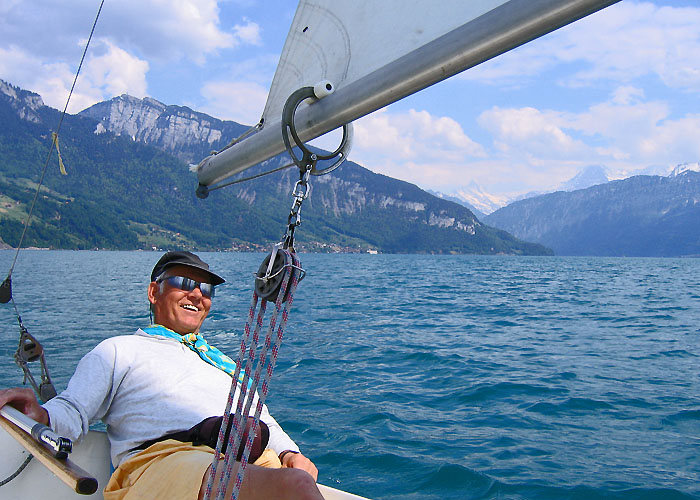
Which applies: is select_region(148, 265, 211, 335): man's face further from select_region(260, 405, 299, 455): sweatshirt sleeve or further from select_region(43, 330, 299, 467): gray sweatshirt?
select_region(260, 405, 299, 455): sweatshirt sleeve

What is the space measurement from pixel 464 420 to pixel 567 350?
624 centimetres

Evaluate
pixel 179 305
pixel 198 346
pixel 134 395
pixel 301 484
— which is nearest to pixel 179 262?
pixel 179 305

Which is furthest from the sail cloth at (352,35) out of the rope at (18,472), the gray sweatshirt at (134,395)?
the rope at (18,472)

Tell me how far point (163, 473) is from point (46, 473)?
1.43 m

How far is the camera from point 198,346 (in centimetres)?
315

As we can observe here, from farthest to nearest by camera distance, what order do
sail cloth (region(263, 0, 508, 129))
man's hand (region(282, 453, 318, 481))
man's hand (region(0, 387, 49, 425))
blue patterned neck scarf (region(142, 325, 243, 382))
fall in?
blue patterned neck scarf (region(142, 325, 243, 382)) → man's hand (region(282, 453, 318, 481)) → man's hand (region(0, 387, 49, 425)) → sail cloth (region(263, 0, 508, 129))

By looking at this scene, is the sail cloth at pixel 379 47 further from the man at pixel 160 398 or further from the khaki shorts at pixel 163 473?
the khaki shorts at pixel 163 473

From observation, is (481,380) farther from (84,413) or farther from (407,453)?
(84,413)

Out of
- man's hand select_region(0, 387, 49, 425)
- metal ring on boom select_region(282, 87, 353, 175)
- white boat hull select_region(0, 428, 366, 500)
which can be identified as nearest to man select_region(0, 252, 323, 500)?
man's hand select_region(0, 387, 49, 425)

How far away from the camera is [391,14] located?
7.55 ft

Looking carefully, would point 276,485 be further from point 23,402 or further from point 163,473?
point 23,402

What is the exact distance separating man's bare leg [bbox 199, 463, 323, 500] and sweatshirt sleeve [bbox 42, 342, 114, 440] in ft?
3.05

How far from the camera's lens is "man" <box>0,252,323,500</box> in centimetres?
229

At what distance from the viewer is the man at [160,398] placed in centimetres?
229
